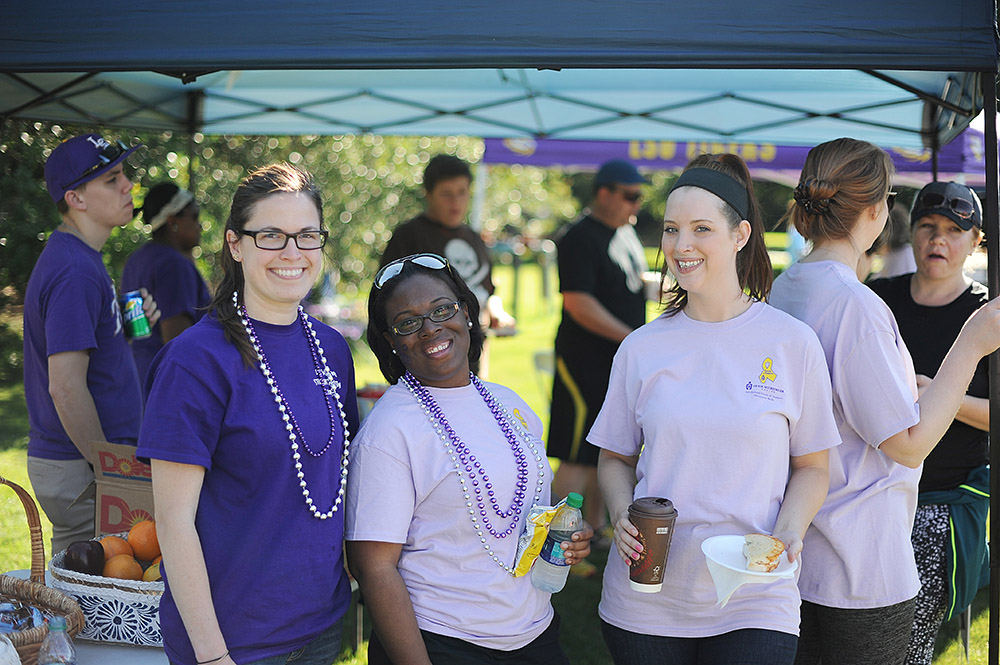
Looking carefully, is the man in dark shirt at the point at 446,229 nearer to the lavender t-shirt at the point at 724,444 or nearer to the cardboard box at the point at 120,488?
the cardboard box at the point at 120,488

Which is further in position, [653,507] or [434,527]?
[434,527]

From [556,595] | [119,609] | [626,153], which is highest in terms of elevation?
[626,153]

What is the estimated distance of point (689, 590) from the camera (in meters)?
2.06

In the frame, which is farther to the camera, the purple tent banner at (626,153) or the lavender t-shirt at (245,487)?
the purple tent banner at (626,153)

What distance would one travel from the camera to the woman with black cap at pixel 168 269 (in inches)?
165

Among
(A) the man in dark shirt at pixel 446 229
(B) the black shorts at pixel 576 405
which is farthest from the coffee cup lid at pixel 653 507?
(A) the man in dark shirt at pixel 446 229

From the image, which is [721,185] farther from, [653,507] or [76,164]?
[76,164]

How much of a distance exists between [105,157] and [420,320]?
173cm

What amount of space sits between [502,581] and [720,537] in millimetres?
522

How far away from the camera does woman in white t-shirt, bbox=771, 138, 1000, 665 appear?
216cm

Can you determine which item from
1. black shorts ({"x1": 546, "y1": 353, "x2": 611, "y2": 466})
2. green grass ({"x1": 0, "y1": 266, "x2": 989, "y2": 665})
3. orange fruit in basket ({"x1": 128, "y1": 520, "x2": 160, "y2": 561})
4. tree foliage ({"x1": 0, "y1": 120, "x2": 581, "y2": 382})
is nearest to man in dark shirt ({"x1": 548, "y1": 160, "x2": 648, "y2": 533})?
black shorts ({"x1": 546, "y1": 353, "x2": 611, "y2": 466})

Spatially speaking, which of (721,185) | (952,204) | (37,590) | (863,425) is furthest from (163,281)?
(952,204)

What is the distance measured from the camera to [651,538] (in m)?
1.93

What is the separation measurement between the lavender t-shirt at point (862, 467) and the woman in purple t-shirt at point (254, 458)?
1.26 metres
